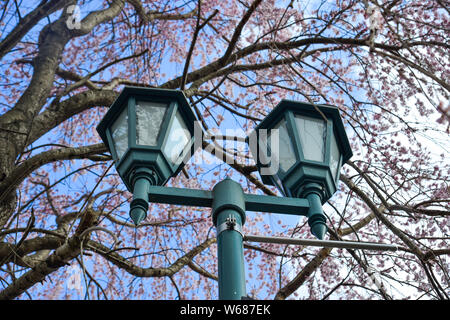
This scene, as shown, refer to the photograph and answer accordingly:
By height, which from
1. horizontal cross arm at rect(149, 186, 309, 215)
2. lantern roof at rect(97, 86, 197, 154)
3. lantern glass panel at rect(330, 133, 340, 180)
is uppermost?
lantern roof at rect(97, 86, 197, 154)

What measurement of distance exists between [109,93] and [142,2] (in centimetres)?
241

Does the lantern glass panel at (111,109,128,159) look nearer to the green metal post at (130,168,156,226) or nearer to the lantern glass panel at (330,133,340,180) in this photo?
the green metal post at (130,168,156,226)

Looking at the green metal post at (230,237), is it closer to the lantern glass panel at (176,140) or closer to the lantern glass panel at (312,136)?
the lantern glass panel at (176,140)

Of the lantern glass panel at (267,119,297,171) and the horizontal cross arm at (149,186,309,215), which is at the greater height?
the lantern glass panel at (267,119,297,171)

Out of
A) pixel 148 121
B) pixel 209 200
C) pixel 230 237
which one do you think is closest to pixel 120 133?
pixel 148 121

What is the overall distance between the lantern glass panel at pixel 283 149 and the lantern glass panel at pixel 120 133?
0.78 metres

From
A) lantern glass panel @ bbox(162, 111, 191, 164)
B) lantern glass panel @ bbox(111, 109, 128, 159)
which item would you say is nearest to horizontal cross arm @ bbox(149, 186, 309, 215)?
lantern glass panel @ bbox(162, 111, 191, 164)

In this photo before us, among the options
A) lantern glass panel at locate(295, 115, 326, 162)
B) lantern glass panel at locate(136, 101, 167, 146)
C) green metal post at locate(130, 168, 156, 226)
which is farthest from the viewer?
lantern glass panel at locate(295, 115, 326, 162)

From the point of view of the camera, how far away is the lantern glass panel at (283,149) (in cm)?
248

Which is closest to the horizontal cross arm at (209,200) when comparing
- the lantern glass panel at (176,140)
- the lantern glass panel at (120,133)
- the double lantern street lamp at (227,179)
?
the double lantern street lamp at (227,179)

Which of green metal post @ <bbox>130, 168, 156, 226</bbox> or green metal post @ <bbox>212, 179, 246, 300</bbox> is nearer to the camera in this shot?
green metal post @ <bbox>212, 179, 246, 300</bbox>

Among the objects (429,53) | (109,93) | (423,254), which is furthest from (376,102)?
(109,93)

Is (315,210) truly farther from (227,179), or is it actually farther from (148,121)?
(148,121)

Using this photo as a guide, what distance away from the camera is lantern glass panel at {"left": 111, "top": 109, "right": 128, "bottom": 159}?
2.43 meters
